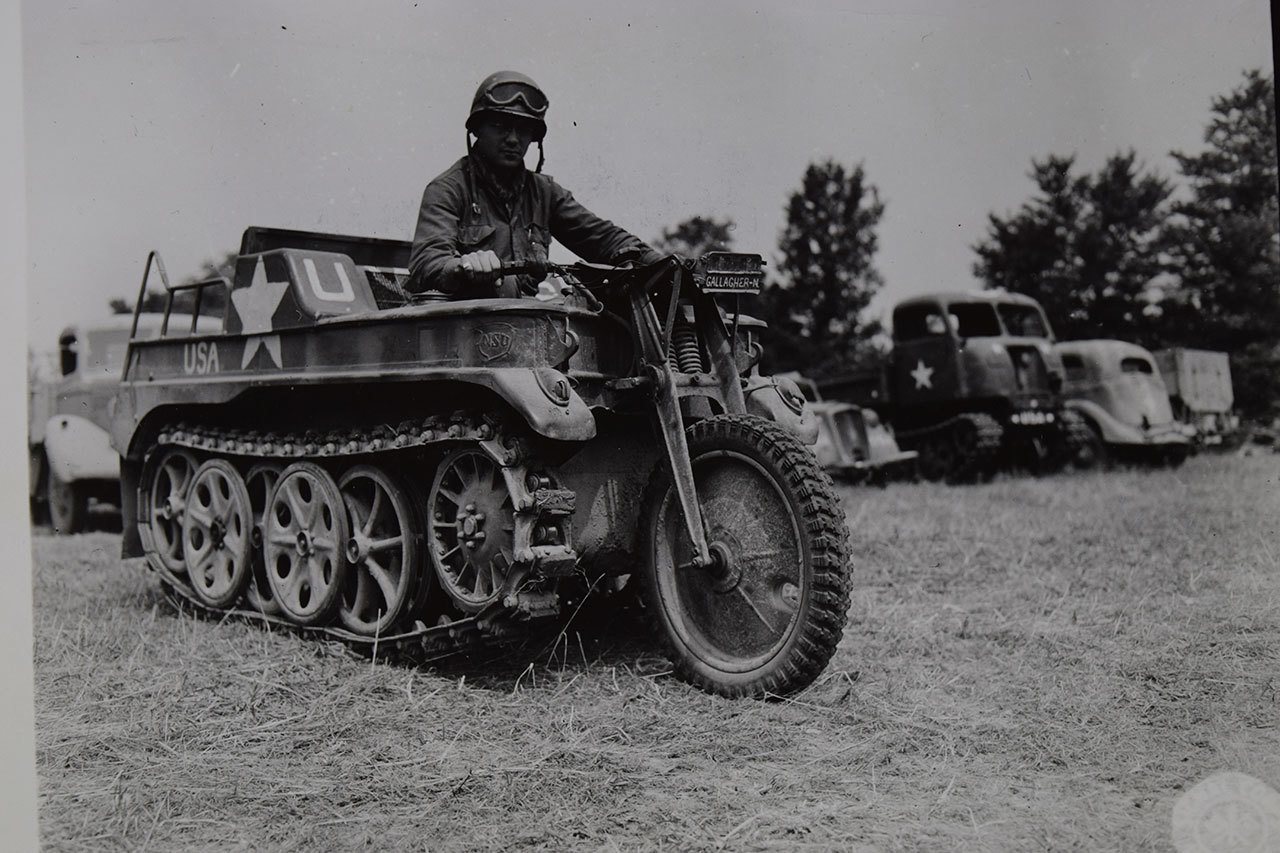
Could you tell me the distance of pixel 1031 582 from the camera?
6629mm

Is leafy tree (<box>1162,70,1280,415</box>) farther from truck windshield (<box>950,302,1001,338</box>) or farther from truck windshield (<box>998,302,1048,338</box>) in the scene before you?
truck windshield (<box>950,302,1001,338</box>)

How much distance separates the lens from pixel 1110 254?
87.0ft

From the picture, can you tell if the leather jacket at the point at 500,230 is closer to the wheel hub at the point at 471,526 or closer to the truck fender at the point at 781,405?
the truck fender at the point at 781,405

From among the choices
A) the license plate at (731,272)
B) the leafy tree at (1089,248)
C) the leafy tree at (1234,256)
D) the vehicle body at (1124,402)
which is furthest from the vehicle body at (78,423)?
the leafy tree at (1089,248)

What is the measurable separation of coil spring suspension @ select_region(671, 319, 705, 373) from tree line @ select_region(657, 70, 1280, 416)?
2.20 meters

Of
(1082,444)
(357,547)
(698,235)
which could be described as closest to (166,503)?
(357,547)

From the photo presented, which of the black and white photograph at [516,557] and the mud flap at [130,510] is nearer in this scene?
the black and white photograph at [516,557]

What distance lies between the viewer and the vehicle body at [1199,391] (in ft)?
52.7

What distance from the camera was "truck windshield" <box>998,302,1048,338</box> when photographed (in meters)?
16.3

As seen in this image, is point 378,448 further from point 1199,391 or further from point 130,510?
point 1199,391

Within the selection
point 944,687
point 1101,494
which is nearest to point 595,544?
point 944,687

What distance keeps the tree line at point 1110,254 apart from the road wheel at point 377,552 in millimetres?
2918

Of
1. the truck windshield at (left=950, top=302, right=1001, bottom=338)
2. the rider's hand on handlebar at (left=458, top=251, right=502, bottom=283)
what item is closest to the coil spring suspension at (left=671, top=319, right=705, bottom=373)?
the rider's hand on handlebar at (left=458, top=251, right=502, bottom=283)

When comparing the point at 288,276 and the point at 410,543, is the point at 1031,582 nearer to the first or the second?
the point at 410,543
